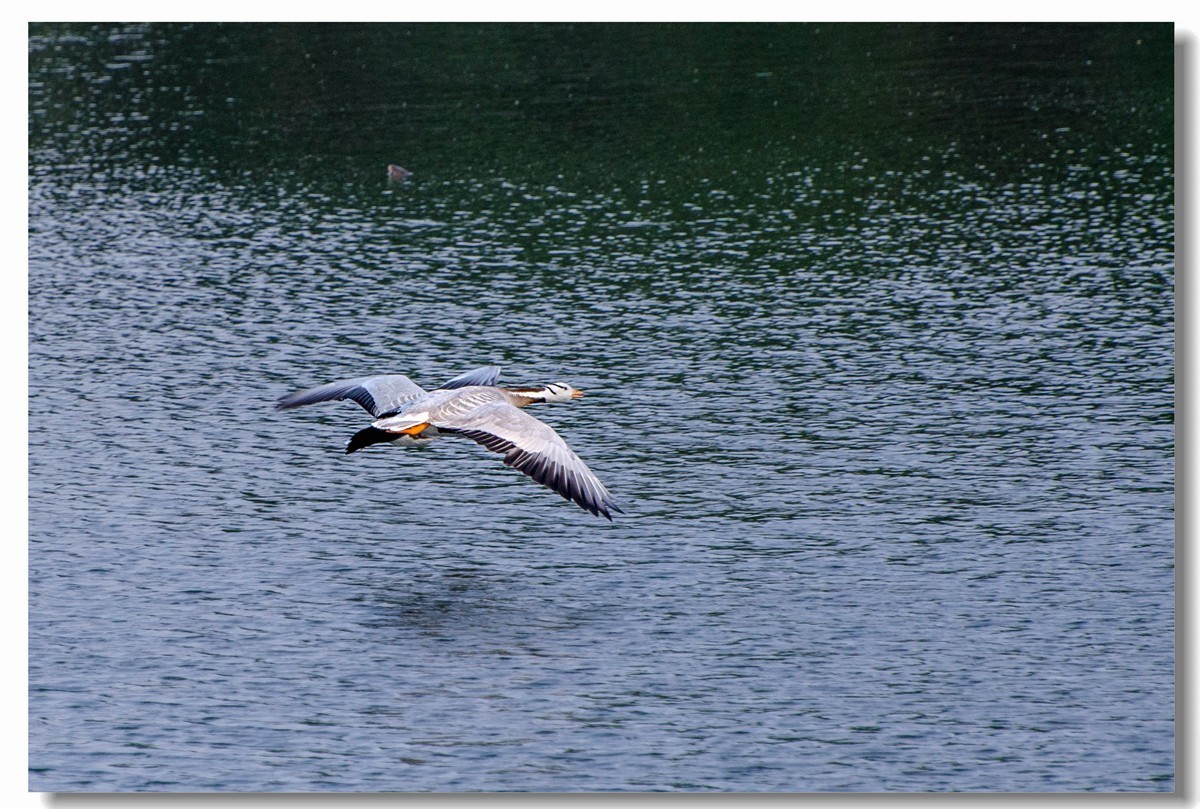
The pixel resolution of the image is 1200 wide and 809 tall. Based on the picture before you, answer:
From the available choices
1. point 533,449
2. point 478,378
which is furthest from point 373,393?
point 533,449

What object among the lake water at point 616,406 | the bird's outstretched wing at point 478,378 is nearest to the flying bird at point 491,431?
the bird's outstretched wing at point 478,378

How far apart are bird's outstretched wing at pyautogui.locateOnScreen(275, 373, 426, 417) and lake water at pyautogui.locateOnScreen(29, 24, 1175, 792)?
13.2 feet

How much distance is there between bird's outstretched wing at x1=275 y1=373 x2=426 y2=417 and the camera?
33875 mm

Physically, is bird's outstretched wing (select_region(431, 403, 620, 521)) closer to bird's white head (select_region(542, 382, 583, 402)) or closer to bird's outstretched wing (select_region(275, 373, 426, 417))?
bird's outstretched wing (select_region(275, 373, 426, 417))

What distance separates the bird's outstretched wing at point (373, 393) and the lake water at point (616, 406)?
4.04 meters

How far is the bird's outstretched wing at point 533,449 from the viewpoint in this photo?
29.5m

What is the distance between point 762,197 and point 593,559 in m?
30.5

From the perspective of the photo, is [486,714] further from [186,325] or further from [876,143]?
[876,143]

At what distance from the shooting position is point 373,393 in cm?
3412

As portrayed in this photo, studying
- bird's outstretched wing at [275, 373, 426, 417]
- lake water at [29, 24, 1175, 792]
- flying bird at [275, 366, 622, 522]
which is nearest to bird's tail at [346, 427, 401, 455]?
flying bird at [275, 366, 622, 522]

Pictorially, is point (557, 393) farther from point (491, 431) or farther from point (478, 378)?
point (491, 431)

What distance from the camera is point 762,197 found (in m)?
64.6

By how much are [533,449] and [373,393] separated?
5.15m
